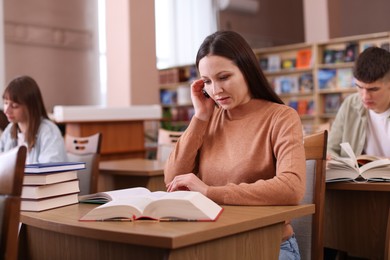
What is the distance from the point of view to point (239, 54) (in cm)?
181

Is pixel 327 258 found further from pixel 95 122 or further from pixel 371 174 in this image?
pixel 95 122

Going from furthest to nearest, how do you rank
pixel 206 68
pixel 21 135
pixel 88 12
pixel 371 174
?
pixel 88 12
pixel 21 135
pixel 371 174
pixel 206 68

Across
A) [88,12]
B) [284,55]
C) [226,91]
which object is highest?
[88,12]

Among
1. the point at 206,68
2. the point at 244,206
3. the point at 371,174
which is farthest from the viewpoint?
the point at 371,174

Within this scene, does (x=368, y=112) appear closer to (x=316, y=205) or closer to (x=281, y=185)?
(x=316, y=205)

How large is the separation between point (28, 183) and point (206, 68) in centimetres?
66

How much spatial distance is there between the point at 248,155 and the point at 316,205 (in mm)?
395

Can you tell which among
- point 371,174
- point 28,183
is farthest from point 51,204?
point 371,174

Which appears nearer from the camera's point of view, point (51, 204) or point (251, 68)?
point (51, 204)

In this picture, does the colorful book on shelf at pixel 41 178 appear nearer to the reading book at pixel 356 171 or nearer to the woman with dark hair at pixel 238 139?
the woman with dark hair at pixel 238 139

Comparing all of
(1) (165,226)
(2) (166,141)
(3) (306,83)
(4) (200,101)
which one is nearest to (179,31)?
(3) (306,83)

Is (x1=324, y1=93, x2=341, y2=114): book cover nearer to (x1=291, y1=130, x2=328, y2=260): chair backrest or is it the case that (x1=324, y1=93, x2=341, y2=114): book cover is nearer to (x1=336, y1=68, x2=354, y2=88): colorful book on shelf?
(x1=336, y1=68, x2=354, y2=88): colorful book on shelf

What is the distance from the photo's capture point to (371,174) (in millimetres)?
2260

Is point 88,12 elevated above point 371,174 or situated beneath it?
elevated above
